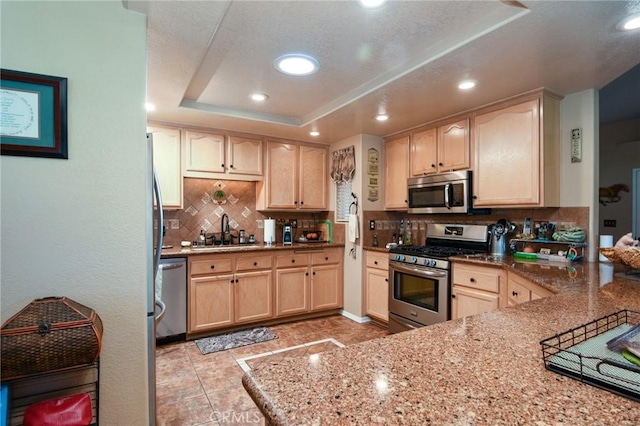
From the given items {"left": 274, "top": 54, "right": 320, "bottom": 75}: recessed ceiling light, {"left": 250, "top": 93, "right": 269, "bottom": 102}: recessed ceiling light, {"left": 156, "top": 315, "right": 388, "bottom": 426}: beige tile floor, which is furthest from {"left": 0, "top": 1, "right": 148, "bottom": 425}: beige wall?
{"left": 250, "top": 93, "right": 269, "bottom": 102}: recessed ceiling light

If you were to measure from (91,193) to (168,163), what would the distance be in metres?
2.07

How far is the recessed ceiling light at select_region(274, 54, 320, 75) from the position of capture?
2112mm

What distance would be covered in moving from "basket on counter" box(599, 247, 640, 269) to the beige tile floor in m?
1.98

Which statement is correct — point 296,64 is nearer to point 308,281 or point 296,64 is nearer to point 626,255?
point 626,255

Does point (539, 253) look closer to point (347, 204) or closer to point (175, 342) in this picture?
point (347, 204)

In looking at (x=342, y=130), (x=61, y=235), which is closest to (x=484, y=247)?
(x=342, y=130)

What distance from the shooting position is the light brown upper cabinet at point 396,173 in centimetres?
370

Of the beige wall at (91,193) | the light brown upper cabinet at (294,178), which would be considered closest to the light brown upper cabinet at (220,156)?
the light brown upper cabinet at (294,178)

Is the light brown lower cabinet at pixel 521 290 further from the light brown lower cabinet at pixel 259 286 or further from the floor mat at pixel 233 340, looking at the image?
the floor mat at pixel 233 340

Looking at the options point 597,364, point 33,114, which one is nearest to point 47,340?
point 33,114

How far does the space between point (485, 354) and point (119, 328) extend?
148cm

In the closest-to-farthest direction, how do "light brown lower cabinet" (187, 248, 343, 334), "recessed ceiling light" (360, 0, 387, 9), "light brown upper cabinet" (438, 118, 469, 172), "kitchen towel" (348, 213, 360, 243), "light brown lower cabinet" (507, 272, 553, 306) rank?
"recessed ceiling light" (360, 0, 387, 9) → "light brown lower cabinet" (507, 272, 553, 306) → "light brown upper cabinet" (438, 118, 469, 172) → "light brown lower cabinet" (187, 248, 343, 334) → "kitchen towel" (348, 213, 360, 243)

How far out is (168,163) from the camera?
11.0ft

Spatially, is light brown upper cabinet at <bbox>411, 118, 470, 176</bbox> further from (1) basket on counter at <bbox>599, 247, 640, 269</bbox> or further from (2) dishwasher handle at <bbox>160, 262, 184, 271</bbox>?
(2) dishwasher handle at <bbox>160, 262, 184, 271</bbox>
